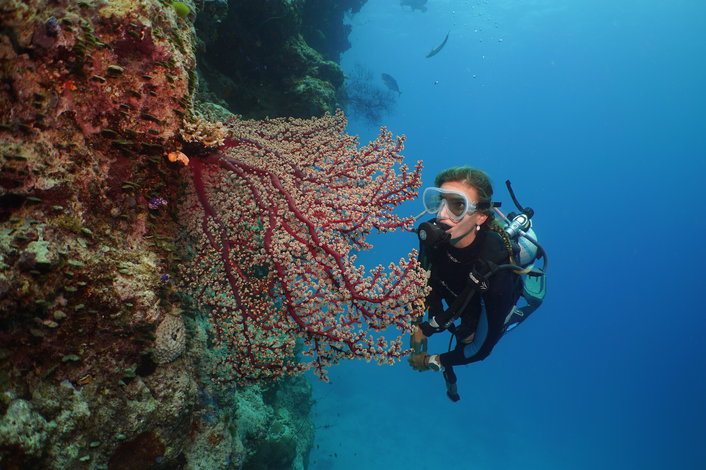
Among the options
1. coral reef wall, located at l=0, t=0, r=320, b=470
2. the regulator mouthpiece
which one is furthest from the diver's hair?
coral reef wall, located at l=0, t=0, r=320, b=470

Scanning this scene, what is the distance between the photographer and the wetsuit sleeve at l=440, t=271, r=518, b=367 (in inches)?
138

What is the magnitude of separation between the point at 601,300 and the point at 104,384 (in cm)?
8835

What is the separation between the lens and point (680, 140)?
2714 inches

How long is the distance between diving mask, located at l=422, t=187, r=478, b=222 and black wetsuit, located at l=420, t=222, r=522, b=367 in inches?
17.3

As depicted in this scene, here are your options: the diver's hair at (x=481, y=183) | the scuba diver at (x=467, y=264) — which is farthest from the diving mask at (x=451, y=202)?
the diver's hair at (x=481, y=183)

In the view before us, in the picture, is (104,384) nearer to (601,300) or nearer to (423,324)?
(423,324)

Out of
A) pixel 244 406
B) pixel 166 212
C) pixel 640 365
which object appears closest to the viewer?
pixel 166 212

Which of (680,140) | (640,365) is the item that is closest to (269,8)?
(640,365)

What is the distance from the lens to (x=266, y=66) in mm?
8922

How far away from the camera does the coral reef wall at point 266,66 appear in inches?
313

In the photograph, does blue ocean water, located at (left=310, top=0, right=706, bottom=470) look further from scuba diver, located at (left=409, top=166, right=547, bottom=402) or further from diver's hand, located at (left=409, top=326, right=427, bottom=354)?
scuba diver, located at (left=409, top=166, right=547, bottom=402)

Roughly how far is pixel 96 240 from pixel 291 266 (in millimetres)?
1221

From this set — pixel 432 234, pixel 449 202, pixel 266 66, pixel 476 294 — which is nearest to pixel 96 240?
pixel 432 234

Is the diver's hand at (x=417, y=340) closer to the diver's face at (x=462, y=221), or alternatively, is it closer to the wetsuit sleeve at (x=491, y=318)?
the wetsuit sleeve at (x=491, y=318)
